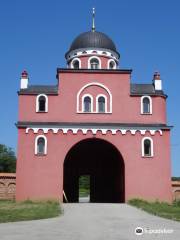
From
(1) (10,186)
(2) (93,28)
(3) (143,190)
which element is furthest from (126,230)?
(1) (10,186)

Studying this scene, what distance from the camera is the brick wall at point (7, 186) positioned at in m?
35.5

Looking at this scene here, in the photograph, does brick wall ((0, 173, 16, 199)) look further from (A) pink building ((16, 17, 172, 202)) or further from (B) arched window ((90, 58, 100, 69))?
(B) arched window ((90, 58, 100, 69))

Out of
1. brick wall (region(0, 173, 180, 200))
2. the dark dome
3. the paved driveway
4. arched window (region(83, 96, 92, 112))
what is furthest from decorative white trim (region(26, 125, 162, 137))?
brick wall (region(0, 173, 180, 200))

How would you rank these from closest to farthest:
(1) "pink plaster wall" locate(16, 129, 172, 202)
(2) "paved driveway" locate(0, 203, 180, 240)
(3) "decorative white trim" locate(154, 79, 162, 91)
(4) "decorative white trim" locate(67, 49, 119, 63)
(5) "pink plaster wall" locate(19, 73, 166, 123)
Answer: (2) "paved driveway" locate(0, 203, 180, 240) → (1) "pink plaster wall" locate(16, 129, 172, 202) → (5) "pink plaster wall" locate(19, 73, 166, 123) → (3) "decorative white trim" locate(154, 79, 162, 91) → (4) "decorative white trim" locate(67, 49, 119, 63)

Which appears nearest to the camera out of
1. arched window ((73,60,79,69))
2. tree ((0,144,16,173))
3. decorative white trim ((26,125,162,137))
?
decorative white trim ((26,125,162,137))

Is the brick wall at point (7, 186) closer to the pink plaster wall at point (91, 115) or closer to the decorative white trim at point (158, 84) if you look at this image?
the pink plaster wall at point (91, 115)

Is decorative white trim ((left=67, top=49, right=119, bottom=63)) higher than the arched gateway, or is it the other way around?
decorative white trim ((left=67, top=49, right=119, bottom=63))

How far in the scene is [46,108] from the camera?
83.3 feet

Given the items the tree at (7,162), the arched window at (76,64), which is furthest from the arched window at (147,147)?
the tree at (7,162)

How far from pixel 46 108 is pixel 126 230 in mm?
14822

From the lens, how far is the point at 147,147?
2514 centimetres

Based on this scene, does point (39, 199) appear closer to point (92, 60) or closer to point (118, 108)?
point (118, 108)

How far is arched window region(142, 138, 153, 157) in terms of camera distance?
2486 cm

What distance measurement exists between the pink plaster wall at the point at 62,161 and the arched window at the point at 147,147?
0.25 metres
